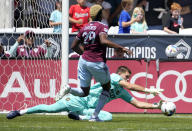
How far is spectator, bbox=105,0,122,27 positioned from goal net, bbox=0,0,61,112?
572 centimetres

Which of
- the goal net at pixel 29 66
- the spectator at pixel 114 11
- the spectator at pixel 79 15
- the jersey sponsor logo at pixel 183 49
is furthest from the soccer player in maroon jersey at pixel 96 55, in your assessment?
the spectator at pixel 114 11

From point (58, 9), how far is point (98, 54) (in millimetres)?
4955

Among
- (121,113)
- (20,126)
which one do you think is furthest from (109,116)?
(121,113)

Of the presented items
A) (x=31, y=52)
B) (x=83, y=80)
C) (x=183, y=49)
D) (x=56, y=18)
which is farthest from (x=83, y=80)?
(x=183, y=49)

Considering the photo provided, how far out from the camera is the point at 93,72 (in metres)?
10.8

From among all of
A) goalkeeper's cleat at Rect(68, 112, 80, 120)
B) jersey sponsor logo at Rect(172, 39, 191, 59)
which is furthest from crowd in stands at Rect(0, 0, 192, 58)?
goalkeeper's cleat at Rect(68, 112, 80, 120)

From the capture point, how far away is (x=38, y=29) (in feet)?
48.0

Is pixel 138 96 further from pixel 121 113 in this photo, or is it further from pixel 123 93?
pixel 123 93

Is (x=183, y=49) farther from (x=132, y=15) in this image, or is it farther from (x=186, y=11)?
(x=186, y=11)

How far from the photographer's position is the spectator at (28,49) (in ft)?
47.2

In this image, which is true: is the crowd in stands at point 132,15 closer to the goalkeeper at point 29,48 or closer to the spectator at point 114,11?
the spectator at point 114,11

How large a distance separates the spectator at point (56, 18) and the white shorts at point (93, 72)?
11.4ft

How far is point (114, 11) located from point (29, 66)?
6.43 m

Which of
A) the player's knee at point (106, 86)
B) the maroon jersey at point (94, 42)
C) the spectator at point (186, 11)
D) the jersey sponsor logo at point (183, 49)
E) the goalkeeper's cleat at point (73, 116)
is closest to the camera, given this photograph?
the maroon jersey at point (94, 42)
